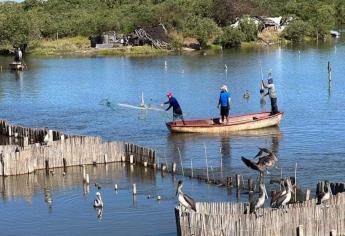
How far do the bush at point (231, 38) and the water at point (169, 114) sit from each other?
743 cm

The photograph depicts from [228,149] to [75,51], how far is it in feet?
228

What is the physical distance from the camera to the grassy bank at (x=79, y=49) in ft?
314

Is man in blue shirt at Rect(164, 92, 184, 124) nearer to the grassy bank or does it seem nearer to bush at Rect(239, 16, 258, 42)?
the grassy bank

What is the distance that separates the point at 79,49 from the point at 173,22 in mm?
13627

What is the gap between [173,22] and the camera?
107 m

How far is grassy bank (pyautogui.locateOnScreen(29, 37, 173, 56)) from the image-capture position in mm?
95644

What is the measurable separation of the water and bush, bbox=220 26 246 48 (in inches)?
292

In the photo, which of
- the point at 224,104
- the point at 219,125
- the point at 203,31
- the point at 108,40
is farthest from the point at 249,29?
the point at 224,104

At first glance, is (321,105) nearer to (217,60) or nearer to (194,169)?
(194,169)

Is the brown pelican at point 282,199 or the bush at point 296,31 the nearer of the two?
the brown pelican at point 282,199

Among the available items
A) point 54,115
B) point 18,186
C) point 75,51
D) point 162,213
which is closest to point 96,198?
point 162,213

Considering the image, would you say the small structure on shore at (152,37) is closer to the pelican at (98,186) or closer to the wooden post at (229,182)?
the pelican at (98,186)

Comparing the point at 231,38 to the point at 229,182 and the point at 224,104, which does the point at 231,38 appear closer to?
the point at 224,104

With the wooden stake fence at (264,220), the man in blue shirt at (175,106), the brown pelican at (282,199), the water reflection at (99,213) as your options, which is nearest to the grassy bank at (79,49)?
the man in blue shirt at (175,106)
